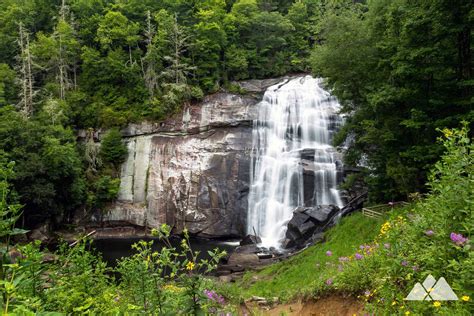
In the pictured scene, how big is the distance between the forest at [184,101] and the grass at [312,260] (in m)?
2.32

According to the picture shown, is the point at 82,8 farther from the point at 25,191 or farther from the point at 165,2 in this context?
the point at 25,191

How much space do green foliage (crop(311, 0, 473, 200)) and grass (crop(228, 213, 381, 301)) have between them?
2239mm

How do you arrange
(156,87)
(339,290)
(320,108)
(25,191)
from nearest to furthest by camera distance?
(339,290), (25,191), (320,108), (156,87)

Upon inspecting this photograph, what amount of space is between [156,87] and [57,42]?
9.15 metres

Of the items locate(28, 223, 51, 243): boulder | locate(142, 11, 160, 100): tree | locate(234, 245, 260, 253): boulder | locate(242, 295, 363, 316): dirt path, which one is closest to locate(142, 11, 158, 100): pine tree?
locate(142, 11, 160, 100): tree

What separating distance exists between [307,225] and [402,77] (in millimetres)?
9472

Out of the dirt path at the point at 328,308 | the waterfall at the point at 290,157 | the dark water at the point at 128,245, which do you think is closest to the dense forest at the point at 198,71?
the dark water at the point at 128,245

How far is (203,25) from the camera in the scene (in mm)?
29531

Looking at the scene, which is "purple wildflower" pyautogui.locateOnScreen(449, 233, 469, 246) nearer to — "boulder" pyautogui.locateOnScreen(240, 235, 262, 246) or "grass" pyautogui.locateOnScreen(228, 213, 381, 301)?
"grass" pyautogui.locateOnScreen(228, 213, 381, 301)

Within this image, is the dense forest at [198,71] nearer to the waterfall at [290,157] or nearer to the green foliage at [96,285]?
the waterfall at [290,157]

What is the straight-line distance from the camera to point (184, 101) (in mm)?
27719

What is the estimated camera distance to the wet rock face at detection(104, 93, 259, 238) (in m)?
24.4

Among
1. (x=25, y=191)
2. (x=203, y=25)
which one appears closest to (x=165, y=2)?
(x=203, y=25)

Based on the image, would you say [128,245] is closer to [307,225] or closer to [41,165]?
[41,165]
